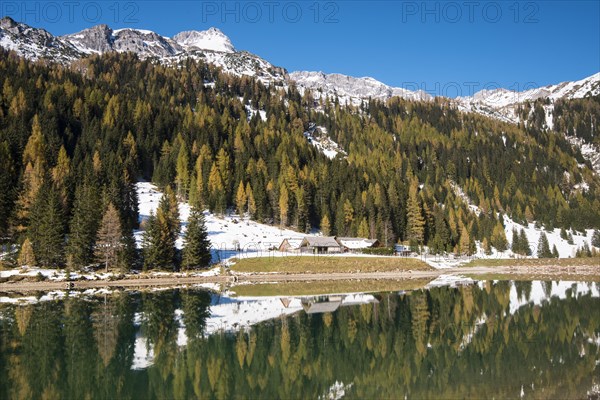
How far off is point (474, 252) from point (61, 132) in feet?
342

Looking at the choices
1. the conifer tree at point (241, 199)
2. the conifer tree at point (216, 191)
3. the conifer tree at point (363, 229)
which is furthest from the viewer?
the conifer tree at point (241, 199)

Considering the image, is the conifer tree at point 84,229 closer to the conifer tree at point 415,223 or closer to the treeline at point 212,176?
the treeline at point 212,176

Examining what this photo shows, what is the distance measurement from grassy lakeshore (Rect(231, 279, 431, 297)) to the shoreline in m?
4.27

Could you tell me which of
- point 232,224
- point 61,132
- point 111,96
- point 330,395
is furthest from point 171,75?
point 330,395

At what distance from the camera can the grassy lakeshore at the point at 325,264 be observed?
72875mm

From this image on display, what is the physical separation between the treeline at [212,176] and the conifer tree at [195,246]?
8.07m

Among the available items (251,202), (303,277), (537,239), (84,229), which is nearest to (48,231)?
(84,229)

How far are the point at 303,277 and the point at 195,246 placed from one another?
56.2 ft

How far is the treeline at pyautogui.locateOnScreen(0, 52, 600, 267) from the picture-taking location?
74.4 meters

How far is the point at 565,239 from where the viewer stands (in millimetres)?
126438

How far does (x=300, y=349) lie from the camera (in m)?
27.1

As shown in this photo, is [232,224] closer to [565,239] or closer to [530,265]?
[530,265]

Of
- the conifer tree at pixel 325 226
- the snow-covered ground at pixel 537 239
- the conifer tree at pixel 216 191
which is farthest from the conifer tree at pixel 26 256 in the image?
the snow-covered ground at pixel 537 239

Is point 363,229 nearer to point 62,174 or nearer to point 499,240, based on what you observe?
point 499,240
